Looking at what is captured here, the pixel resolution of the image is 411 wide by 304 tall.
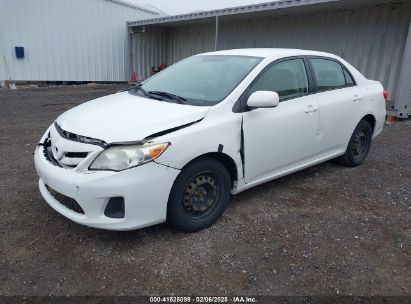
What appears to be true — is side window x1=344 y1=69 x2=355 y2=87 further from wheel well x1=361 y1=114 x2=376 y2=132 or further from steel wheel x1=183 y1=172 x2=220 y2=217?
steel wheel x1=183 y1=172 x2=220 y2=217

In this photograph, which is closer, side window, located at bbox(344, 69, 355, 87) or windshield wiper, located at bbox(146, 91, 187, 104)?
windshield wiper, located at bbox(146, 91, 187, 104)

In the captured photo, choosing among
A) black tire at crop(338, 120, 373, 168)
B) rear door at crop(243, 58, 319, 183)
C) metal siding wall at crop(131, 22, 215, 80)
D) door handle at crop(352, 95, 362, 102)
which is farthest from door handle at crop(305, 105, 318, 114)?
metal siding wall at crop(131, 22, 215, 80)

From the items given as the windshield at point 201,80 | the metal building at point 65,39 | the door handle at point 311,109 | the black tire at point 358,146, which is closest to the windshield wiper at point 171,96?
the windshield at point 201,80

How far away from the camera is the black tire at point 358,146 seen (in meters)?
4.83

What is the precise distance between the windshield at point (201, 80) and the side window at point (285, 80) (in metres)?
0.17

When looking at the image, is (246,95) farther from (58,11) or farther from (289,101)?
(58,11)

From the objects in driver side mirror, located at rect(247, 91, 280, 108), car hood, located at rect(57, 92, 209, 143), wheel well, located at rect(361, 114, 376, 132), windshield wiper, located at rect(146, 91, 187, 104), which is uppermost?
driver side mirror, located at rect(247, 91, 280, 108)

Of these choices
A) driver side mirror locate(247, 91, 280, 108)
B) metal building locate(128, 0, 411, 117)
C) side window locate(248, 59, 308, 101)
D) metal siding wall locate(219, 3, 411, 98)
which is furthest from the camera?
metal siding wall locate(219, 3, 411, 98)

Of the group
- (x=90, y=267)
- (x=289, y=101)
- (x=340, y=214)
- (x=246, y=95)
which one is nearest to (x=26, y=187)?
(x=90, y=267)

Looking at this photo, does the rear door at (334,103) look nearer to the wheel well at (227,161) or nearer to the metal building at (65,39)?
the wheel well at (227,161)

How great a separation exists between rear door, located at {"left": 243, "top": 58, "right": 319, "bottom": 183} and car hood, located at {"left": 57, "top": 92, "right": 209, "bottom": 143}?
0.62 m

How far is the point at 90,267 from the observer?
265 centimetres

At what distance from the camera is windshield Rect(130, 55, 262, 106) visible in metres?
3.33

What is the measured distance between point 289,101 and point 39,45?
1325 centimetres
